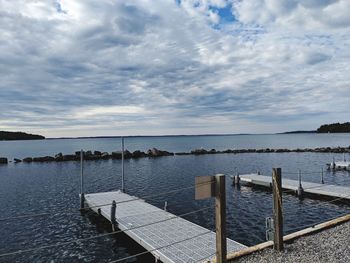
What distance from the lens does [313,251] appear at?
25.1ft

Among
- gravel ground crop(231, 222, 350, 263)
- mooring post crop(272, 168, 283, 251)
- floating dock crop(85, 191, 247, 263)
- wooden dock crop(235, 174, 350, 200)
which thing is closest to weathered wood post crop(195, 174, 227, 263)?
gravel ground crop(231, 222, 350, 263)

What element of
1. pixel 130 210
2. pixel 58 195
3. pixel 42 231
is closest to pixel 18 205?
pixel 58 195

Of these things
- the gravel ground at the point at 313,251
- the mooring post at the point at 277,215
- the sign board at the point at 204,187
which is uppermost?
the sign board at the point at 204,187

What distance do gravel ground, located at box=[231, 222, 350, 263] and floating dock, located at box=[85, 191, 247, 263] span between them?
2.34m

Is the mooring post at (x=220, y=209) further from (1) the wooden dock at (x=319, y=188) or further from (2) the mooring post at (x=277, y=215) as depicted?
(1) the wooden dock at (x=319, y=188)

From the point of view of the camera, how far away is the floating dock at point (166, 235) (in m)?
11.1

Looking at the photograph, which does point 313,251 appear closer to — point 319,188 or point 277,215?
point 277,215

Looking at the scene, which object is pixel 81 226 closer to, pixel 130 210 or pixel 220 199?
pixel 130 210

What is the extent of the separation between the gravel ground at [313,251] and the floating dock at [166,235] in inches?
92.1

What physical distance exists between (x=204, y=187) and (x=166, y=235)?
25.7ft

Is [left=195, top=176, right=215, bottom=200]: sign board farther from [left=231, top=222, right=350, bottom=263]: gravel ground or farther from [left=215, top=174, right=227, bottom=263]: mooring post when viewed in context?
[left=231, top=222, right=350, bottom=263]: gravel ground

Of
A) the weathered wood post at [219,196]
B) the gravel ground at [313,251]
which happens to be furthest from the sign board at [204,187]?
the gravel ground at [313,251]

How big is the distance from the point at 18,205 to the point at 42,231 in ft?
29.1

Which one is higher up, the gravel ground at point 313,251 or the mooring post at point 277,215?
the mooring post at point 277,215
